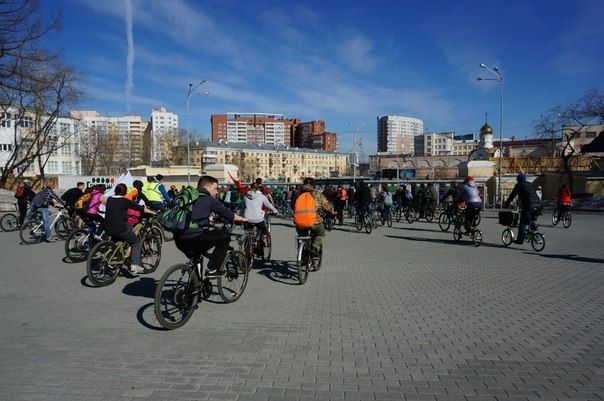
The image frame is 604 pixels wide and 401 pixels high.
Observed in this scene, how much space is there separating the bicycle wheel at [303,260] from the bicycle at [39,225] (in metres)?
9.12

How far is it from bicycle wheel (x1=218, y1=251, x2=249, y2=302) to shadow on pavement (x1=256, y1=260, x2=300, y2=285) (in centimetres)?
131

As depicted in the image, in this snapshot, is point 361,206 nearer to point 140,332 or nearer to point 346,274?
point 346,274

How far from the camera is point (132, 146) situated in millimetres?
91812

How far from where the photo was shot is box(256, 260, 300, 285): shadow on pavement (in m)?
8.34

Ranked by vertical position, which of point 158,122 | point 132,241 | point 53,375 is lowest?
point 53,375

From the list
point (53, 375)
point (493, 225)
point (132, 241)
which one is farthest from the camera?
point (493, 225)

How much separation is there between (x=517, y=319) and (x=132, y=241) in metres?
6.58

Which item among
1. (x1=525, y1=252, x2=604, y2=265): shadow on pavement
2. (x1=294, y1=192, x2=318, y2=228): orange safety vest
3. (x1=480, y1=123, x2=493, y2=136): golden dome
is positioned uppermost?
(x1=480, y1=123, x2=493, y2=136): golden dome

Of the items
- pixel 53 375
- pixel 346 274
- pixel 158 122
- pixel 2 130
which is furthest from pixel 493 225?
pixel 158 122

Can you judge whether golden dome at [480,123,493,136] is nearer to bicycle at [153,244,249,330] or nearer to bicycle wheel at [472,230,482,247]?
bicycle wheel at [472,230,482,247]

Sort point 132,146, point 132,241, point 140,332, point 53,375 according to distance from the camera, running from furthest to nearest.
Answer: point 132,146, point 132,241, point 140,332, point 53,375

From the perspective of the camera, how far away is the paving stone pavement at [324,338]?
3871 mm

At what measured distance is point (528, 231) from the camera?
38.6 ft

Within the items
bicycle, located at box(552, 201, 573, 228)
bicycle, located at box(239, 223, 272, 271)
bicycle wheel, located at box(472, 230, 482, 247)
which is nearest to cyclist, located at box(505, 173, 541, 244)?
bicycle wheel, located at box(472, 230, 482, 247)
